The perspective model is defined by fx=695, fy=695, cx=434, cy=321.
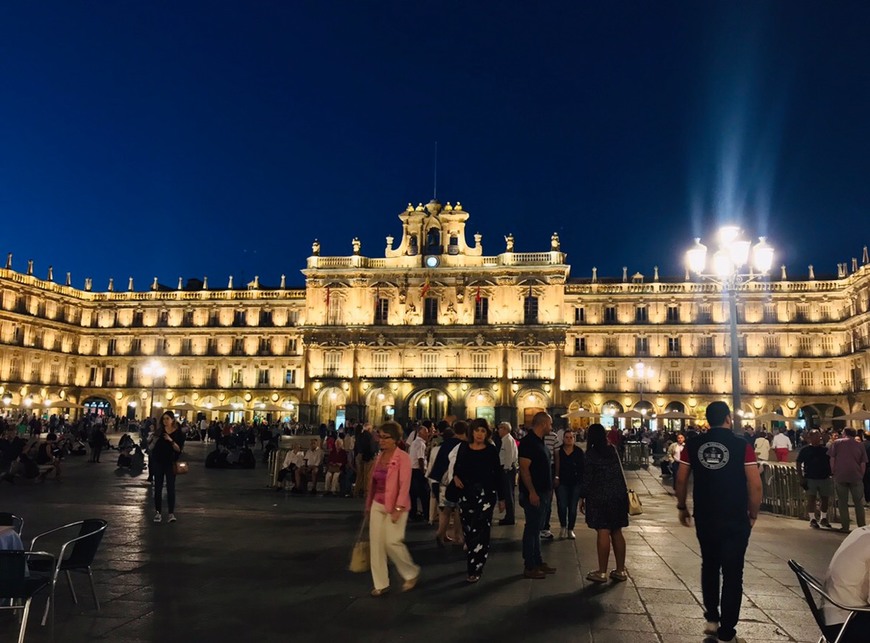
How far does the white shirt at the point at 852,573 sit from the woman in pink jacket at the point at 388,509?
12.9 ft

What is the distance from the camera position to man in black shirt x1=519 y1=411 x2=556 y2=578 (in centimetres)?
817

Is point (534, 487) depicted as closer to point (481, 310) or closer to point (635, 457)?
point (635, 457)

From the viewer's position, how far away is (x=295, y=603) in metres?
6.96

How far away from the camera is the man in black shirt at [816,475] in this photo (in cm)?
1298

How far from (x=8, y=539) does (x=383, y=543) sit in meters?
3.49

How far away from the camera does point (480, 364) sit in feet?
171

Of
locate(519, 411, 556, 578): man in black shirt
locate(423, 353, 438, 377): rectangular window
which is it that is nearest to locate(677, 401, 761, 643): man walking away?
locate(519, 411, 556, 578): man in black shirt

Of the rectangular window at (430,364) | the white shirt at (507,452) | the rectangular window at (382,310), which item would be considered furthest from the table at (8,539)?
the rectangular window at (382,310)

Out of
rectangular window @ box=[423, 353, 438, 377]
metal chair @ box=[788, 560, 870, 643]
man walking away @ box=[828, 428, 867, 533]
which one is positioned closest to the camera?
metal chair @ box=[788, 560, 870, 643]

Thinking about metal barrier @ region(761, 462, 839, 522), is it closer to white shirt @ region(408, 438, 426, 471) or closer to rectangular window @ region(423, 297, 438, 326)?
white shirt @ region(408, 438, 426, 471)

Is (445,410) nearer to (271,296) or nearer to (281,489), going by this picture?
(271,296)

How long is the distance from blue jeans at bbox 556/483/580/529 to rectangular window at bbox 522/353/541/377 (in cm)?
4033

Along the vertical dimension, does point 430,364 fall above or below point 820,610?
above

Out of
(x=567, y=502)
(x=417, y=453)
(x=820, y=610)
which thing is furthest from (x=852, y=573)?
(x=417, y=453)
